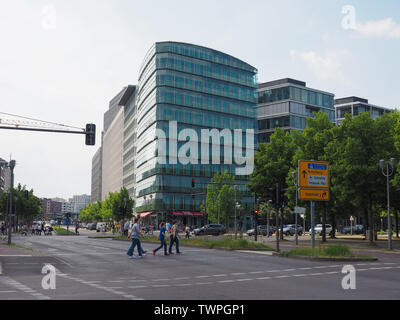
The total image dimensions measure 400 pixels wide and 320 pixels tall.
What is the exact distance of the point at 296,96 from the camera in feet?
356

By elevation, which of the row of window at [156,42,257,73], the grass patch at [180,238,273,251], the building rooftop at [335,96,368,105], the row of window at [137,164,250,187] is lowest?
the grass patch at [180,238,273,251]

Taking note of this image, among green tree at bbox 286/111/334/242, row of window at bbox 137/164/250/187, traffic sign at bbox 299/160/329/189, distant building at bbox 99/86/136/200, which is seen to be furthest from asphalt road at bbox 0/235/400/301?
distant building at bbox 99/86/136/200

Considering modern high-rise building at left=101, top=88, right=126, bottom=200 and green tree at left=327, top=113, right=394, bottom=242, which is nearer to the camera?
green tree at left=327, top=113, right=394, bottom=242

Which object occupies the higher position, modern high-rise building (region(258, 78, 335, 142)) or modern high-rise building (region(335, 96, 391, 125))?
modern high-rise building (region(335, 96, 391, 125))

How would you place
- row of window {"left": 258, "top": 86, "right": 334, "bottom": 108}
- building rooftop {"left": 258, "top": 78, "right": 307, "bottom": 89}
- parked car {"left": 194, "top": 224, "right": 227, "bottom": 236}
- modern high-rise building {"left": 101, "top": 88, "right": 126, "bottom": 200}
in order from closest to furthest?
parked car {"left": 194, "top": 224, "right": 227, "bottom": 236} < row of window {"left": 258, "top": 86, "right": 334, "bottom": 108} < building rooftop {"left": 258, "top": 78, "right": 307, "bottom": 89} < modern high-rise building {"left": 101, "top": 88, "right": 126, "bottom": 200}

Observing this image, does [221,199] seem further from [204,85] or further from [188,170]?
[204,85]

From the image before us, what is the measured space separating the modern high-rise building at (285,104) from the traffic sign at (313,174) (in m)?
78.3

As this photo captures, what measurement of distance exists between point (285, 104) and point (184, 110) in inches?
957

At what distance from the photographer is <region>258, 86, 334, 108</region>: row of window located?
108 metres

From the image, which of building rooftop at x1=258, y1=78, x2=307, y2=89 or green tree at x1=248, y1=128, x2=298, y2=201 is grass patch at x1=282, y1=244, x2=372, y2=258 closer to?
green tree at x1=248, y1=128, x2=298, y2=201

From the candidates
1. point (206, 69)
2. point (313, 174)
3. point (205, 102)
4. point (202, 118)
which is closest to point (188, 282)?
point (313, 174)

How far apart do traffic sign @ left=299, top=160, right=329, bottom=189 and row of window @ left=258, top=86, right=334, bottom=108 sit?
81616 mm

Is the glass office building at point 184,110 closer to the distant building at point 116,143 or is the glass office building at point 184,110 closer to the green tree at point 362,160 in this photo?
the distant building at point 116,143
